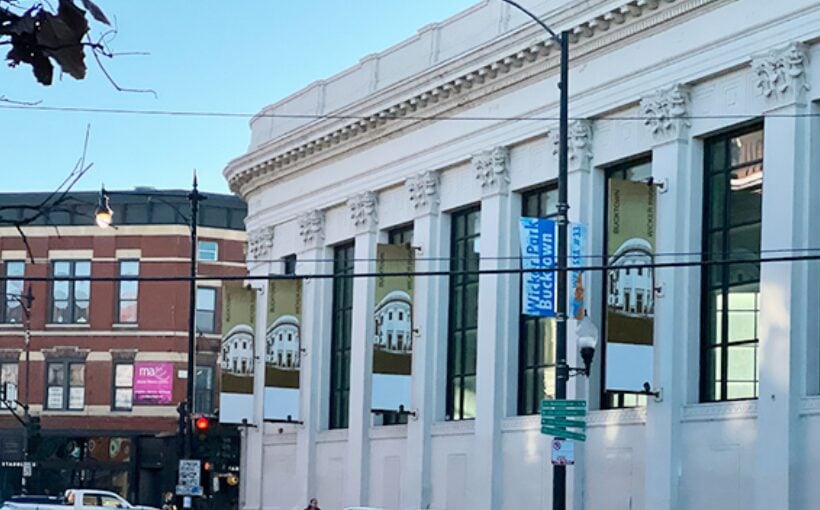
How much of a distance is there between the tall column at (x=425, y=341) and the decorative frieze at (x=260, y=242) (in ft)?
36.8

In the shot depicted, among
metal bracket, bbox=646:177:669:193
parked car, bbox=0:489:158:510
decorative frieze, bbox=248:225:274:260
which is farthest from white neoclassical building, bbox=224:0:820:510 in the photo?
parked car, bbox=0:489:158:510

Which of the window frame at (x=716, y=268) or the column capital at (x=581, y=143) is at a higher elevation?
the column capital at (x=581, y=143)

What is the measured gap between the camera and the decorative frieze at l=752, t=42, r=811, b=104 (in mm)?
30562

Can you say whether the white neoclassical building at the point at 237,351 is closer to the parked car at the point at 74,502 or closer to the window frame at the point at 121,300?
the parked car at the point at 74,502

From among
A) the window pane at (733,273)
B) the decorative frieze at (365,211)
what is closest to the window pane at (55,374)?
the decorative frieze at (365,211)

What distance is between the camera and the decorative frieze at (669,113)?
3366 centimetres

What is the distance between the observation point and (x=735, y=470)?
104 ft

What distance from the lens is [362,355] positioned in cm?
4678

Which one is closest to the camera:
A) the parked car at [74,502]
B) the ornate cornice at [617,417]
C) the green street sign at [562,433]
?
the green street sign at [562,433]

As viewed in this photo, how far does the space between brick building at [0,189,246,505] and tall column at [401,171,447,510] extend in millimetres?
21693

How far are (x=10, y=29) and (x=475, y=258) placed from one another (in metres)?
38.1

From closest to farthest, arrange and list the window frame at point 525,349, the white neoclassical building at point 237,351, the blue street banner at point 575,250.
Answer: the blue street banner at point 575,250, the window frame at point 525,349, the white neoclassical building at point 237,351

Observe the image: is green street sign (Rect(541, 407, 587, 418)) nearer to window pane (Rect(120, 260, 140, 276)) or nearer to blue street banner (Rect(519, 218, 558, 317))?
blue street banner (Rect(519, 218, 558, 317))

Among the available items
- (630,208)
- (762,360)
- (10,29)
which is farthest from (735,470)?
(10,29)
